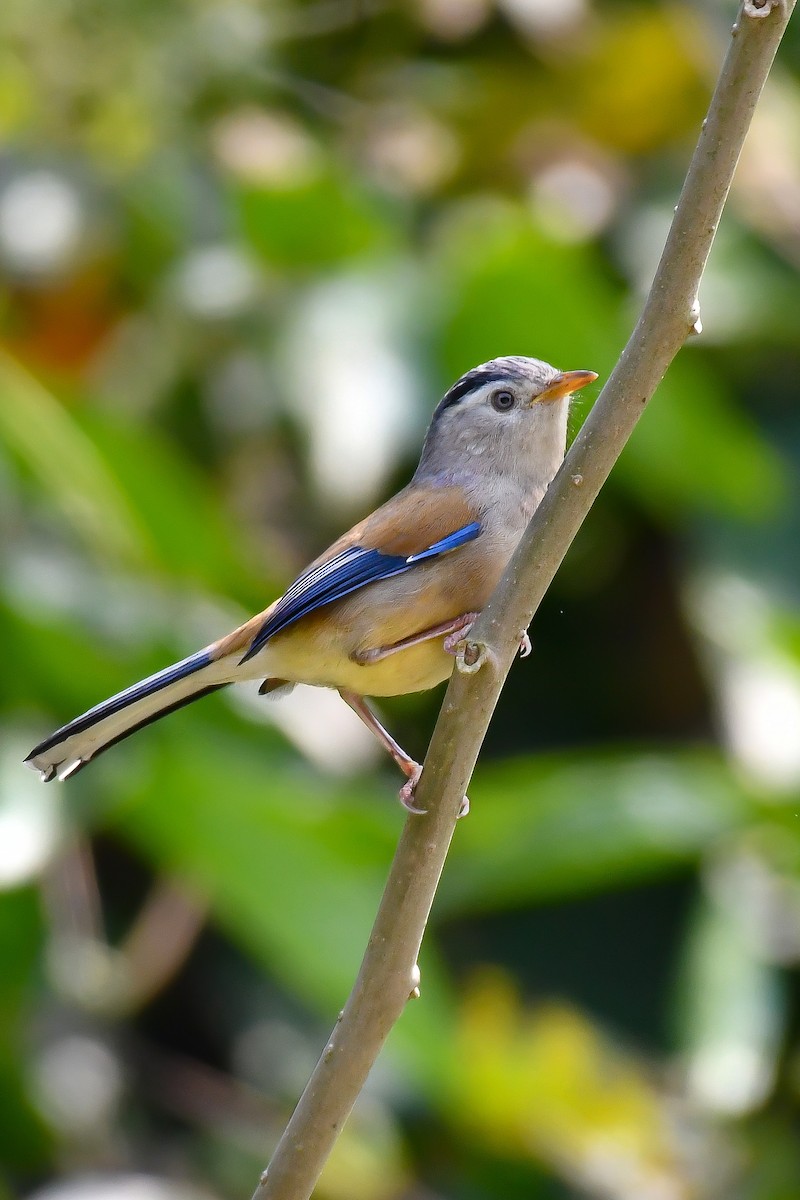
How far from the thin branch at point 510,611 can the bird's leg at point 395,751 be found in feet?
0.36

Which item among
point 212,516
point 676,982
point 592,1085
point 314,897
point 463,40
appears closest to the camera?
point 314,897

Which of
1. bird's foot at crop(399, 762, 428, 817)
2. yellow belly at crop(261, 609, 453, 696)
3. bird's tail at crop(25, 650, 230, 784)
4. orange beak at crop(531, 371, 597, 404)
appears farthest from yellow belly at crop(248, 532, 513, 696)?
orange beak at crop(531, 371, 597, 404)

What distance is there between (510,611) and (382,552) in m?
1.17

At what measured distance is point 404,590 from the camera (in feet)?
11.3

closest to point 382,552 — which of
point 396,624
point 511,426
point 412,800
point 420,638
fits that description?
point 396,624

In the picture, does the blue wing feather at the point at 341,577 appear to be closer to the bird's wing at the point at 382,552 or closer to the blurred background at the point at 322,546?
the bird's wing at the point at 382,552

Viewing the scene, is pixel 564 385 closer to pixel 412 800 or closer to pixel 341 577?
pixel 341 577

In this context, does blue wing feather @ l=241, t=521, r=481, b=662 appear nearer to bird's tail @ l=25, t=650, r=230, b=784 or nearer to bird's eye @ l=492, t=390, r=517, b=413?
bird's tail @ l=25, t=650, r=230, b=784

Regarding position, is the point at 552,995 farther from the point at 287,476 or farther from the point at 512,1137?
the point at 287,476

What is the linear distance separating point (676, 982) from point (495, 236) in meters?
3.13

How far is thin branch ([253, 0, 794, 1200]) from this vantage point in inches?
86.9

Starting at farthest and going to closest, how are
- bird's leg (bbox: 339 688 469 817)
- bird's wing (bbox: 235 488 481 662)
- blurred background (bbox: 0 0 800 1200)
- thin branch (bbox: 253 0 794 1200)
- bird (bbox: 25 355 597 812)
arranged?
blurred background (bbox: 0 0 800 1200) < bird's wing (bbox: 235 488 481 662) < bird (bbox: 25 355 597 812) < bird's leg (bbox: 339 688 469 817) < thin branch (bbox: 253 0 794 1200)

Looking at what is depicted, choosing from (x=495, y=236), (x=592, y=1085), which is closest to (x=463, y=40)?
(x=495, y=236)

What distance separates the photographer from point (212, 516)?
19.1 feet
